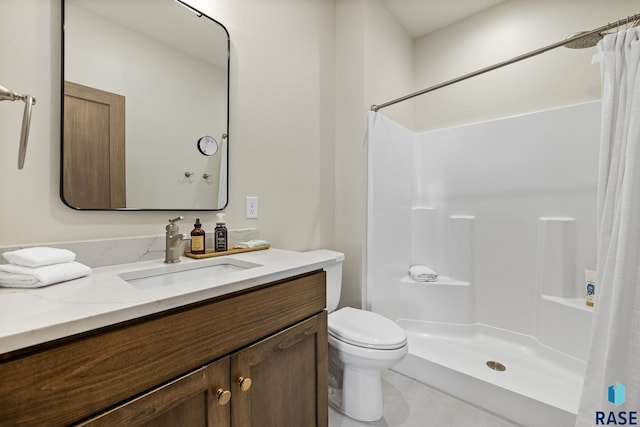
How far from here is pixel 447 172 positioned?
2.33 m

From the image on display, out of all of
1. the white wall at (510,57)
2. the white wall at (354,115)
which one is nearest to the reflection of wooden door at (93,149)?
the white wall at (354,115)

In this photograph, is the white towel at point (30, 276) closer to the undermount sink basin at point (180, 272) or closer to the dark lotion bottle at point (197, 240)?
the undermount sink basin at point (180, 272)

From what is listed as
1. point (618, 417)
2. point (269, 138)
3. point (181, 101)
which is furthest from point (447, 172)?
point (181, 101)

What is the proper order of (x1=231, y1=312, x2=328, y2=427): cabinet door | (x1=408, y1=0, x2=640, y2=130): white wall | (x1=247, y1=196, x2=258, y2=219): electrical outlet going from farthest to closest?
(x1=408, y1=0, x2=640, y2=130): white wall
(x1=247, y1=196, x2=258, y2=219): electrical outlet
(x1=231, y1=312, x2=328, y2=427): cabinet door

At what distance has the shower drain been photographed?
5.51ft

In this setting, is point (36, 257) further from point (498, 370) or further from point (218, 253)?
point (498, 370)

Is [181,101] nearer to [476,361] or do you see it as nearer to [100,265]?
[100,265]

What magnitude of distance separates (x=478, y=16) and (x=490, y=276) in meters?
2.10

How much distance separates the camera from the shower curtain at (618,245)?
104 centimetres

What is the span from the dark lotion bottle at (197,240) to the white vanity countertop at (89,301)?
0.97ft

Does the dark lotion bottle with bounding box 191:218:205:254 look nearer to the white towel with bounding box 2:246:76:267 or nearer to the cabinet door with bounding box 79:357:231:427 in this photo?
the white towel with bounding box 2:246:76:267

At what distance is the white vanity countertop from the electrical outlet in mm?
629

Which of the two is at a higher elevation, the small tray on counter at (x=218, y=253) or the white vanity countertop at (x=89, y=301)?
the small tray on counter at (x=218, y=253)

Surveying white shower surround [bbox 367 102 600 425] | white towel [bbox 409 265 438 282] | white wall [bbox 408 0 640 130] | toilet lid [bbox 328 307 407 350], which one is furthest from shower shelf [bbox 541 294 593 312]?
white wall [bbox 408 0 640 130]
